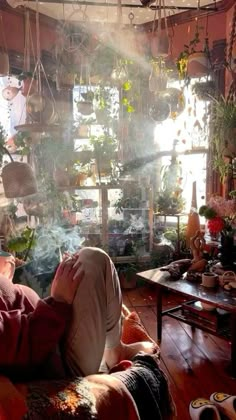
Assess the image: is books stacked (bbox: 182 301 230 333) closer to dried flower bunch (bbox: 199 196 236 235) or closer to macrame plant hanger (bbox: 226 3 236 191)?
dried flower bunch (bbox: 199 196 236 235)

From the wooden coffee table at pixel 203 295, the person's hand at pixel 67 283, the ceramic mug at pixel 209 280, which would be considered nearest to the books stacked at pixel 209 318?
the wooden coffee table at pixel 203 295

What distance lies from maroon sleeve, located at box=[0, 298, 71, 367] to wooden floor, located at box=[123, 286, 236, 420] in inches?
41.9

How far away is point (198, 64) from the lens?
3131 millimetres

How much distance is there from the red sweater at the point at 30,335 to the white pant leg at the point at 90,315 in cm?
5

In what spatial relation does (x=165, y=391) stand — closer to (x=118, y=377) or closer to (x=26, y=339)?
(x=118, y=377)

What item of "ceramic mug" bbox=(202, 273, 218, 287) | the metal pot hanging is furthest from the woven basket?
"ceramic mug" bbox=(202, 273, 218, 287)

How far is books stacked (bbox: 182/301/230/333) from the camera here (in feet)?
7.37

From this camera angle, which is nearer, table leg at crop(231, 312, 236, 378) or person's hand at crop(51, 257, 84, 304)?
person's hand at crop(51, 257, 84, 304)

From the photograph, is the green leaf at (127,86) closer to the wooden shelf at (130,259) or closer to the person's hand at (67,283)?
the wooden shelf at (130,259)

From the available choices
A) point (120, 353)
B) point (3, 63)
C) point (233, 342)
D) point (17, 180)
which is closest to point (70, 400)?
point (120, 353)

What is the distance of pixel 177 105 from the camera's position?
3467 mm

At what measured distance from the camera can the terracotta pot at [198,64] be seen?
3.12 meters

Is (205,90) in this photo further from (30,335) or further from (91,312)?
(30,335)

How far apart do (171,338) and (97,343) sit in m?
1.61
